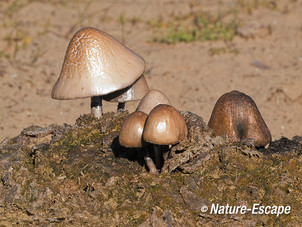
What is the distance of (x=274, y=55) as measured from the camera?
27.9 ft

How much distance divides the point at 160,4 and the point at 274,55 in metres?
3.19

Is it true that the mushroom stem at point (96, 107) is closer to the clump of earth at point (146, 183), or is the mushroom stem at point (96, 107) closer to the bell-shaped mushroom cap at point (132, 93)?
the bell-shaped mushroom cap at point (132, 93)

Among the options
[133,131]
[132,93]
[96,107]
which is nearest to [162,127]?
[133,131]

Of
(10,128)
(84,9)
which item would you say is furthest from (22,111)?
(84,9)

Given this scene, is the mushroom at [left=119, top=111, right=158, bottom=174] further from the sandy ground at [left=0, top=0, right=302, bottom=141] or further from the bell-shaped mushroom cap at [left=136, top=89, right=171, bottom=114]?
the sandy ground at [left=0, top=0, right=302, bottom=141]

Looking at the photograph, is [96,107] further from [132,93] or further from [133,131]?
[133,131]

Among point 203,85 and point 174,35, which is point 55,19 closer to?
point 174,35

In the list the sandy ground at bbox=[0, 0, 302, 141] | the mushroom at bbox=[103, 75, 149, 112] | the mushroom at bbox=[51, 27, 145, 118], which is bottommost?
the sandy ground at bbox=[0, 0, 302, 141]

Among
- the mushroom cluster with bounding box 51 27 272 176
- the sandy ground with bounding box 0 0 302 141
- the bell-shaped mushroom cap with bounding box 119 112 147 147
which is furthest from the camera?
the sandy ground with bounding box 0 0 302 141

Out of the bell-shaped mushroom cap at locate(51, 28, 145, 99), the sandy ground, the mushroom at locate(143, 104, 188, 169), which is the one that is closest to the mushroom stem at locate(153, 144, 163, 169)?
the mushroom at locate(143, 104, 188, 169)

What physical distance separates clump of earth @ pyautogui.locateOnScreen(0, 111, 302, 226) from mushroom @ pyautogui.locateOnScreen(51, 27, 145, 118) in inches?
17.0

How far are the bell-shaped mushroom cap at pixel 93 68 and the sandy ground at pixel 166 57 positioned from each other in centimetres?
291

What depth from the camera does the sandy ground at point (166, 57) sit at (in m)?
6.93

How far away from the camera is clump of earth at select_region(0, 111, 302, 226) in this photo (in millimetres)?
3037
